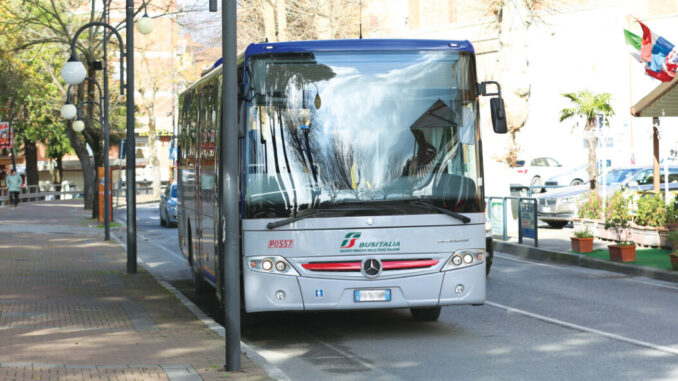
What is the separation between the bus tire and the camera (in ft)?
38.5

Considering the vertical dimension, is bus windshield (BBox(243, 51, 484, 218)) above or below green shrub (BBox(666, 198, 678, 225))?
above

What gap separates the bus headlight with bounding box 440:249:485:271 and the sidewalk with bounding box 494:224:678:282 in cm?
674

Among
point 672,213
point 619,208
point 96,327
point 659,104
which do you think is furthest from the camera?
point 659,104

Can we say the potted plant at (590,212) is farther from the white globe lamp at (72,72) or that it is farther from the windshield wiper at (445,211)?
the windshield wiper at (445,211)

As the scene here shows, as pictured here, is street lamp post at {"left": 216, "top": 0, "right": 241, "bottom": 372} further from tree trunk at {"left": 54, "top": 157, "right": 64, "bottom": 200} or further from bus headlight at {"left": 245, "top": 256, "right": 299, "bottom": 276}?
tree trunk at {"left": 54, "top": 157, "right": 64, "bottom": 200}

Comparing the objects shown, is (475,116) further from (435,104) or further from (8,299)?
(8,299)

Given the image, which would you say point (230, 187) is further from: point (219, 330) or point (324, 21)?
point (324, 21)

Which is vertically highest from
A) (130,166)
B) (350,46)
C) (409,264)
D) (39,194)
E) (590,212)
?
(350,46)

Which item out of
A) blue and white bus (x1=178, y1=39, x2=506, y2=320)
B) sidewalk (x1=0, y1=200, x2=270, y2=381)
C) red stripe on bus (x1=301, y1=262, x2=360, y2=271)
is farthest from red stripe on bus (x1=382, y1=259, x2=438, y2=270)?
sidewalk (x1=0, y1=200, x2=270, y2=381)

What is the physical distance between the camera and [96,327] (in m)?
11.3

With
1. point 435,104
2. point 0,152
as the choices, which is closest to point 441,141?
point 435,104

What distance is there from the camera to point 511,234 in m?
24.9

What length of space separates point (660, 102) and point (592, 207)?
2.90m

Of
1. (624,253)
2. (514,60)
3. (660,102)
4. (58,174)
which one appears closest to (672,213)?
(624,253)
